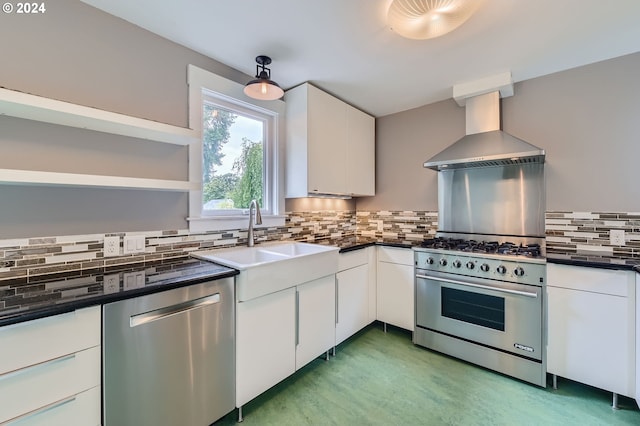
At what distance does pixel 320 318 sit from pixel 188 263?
3.46 feet

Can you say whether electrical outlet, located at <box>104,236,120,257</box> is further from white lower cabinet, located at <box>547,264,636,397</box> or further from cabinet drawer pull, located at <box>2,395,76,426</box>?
white lower cabinet, located at <box>547,264,636,397</box>

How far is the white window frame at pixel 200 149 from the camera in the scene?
1.89 meters

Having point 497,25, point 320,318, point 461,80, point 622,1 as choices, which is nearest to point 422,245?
point 320,318

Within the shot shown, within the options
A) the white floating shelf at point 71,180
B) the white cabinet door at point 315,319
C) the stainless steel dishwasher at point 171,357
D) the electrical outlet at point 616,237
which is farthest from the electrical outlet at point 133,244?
the electrical outlet at point 616,237

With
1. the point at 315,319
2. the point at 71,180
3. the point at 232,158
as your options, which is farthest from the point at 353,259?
the point at 71,180

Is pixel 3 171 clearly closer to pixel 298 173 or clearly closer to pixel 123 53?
pixel 123 53

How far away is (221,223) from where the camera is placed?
2.05 meters

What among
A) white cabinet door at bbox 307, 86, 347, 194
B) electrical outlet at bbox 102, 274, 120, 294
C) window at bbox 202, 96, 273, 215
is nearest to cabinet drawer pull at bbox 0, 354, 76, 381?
electrical outlet at bbox 102, 274, 120, 294

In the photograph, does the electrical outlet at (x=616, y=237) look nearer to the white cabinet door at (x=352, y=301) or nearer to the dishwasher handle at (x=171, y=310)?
the white cabinet door at (x=352, y=301)

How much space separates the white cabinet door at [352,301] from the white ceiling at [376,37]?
5.78 feet

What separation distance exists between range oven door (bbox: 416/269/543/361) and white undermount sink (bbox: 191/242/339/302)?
0.93 metres

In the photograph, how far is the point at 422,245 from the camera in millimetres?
2428

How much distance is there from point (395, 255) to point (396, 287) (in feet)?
1.03

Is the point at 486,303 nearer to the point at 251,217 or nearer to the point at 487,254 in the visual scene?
the point at 487,254
